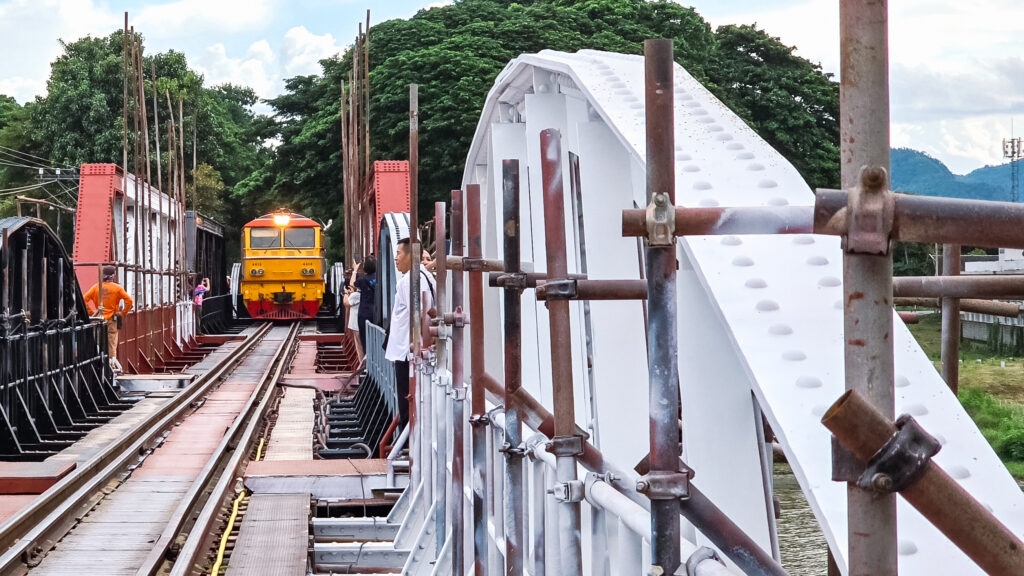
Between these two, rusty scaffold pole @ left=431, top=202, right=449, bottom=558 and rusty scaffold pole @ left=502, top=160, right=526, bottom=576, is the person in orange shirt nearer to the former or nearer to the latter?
rusty scaffold pole @ left=431, top=202, right=449, bottom=558

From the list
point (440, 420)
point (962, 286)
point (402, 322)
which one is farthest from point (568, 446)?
point (402, 322)

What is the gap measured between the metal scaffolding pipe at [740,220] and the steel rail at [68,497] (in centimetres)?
633

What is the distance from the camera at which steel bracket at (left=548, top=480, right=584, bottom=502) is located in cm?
342

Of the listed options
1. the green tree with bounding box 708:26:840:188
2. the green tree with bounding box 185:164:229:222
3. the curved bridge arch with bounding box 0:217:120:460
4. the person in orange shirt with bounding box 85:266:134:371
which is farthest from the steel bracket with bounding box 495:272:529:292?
the green tree with bounding box 185:164:229:222

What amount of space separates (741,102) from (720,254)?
33.0 metres

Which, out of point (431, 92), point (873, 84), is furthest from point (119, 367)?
point (873, 84)

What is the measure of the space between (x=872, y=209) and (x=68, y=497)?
30.4 feet

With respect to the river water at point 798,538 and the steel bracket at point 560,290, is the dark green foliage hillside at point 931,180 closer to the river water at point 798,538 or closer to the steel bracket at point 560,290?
the steel bracket at point 560,290

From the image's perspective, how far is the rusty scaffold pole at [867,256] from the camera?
1.75 m

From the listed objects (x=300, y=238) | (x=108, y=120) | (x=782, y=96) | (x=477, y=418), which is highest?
(x=108, y=120)

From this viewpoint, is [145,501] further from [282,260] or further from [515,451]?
[282,260]

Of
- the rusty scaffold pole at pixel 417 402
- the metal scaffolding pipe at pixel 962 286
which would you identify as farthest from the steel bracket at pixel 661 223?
the rusty scaffold pole at pixel 417 402

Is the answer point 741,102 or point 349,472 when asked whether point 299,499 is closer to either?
point 349,472

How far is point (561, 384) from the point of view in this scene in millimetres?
3557
